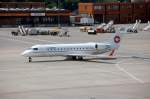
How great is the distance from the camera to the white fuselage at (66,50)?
70000 millimetres

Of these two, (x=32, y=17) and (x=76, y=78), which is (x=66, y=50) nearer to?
(x=76, y=78)

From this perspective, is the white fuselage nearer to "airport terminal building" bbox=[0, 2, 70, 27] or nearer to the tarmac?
the tarmac

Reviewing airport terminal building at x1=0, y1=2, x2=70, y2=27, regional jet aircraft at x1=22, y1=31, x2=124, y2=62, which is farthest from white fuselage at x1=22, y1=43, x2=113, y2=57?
airport terminal building at x1=0, y1=2, x2=70, y2=27

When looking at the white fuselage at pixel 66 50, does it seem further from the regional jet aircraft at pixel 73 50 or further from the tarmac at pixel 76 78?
the tarmac at pixel 76 78

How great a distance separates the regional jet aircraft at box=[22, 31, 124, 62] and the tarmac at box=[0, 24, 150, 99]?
124 centimetres

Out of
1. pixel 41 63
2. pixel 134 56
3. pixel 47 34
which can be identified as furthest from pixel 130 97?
pixel 47 34

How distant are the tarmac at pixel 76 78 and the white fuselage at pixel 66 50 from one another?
1375 millimetres

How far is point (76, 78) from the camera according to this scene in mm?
54281

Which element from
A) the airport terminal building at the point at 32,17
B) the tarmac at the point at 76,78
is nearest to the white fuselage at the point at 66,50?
the tarmac at the point at 76,78

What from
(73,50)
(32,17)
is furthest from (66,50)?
(32,17)

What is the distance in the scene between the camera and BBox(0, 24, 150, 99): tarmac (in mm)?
44622

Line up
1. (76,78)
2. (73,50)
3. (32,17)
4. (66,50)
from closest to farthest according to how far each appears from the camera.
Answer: (76,78), (66,50), (73,50), (32,17)

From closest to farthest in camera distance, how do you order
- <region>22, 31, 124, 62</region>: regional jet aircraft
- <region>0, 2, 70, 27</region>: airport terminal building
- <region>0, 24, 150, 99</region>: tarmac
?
<region>0, 24, 150, 99</region>: tarmac < <region>22, 31, 124, 62</region>: regional jet aircraft < <region>0, 2, 70, 27</region>: airport terminal building

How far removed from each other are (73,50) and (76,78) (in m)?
17.2
